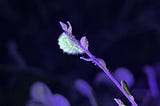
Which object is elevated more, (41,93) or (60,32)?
(60,32)

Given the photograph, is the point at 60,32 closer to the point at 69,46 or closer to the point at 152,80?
the point at 152,80

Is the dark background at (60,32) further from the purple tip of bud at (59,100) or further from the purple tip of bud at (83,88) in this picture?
the purple tip of bud at (59,100)

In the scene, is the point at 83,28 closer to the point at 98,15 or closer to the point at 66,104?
the point at 98,15

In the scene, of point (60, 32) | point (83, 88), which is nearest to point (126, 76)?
point (83, 88)

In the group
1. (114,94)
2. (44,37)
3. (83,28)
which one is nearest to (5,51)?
(44,37)

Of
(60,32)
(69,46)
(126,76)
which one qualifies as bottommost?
(69,46)

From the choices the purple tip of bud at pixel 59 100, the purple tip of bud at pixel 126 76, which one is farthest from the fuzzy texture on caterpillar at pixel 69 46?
the purple tip of bud at pixel 126 76

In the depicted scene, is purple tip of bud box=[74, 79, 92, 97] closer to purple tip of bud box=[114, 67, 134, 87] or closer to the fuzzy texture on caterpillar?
purple tip of bud box=[114, 67, 134, 87]
